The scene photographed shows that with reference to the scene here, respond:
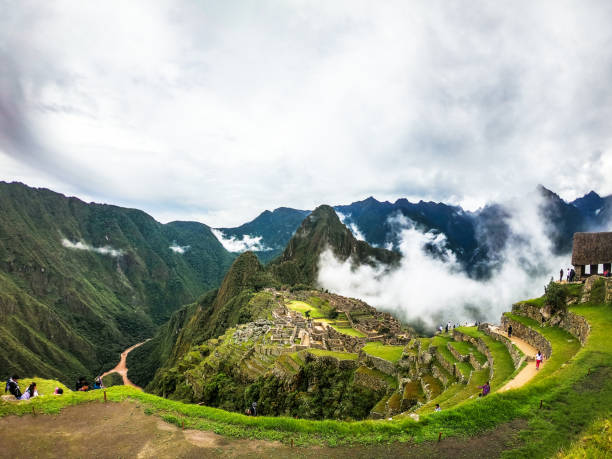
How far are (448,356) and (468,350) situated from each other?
6.50 ft

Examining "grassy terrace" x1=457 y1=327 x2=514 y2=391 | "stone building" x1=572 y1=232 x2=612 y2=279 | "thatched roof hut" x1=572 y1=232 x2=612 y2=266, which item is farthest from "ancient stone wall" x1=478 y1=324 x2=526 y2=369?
"thatched roof hut" x1=572 y1=232 x2=612 y2=266

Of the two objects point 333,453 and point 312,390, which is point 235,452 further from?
point 312,390

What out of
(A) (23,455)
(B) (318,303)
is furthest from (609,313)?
(B) (318,303)

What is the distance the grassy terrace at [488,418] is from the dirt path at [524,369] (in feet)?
4.88

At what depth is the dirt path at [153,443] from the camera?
39.7ft

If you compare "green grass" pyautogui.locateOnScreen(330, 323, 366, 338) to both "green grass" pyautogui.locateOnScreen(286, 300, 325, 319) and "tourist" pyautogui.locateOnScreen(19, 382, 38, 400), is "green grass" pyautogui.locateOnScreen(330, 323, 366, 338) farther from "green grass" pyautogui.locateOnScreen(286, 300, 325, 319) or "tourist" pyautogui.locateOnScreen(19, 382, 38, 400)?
"tourist" pyautogui.locateOnScreen(19, 382, 38, 400)

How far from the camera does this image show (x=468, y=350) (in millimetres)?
29875

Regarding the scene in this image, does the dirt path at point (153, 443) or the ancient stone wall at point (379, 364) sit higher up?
the ancient stone wall at point (379, 364)

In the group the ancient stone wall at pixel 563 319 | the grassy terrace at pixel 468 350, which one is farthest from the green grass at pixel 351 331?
the ancient stone wall at pixel 563 319

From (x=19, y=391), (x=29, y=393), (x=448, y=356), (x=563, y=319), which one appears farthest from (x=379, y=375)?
(x=19, y=391)

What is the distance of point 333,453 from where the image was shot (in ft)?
40.3

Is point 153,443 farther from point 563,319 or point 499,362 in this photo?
point 563,319

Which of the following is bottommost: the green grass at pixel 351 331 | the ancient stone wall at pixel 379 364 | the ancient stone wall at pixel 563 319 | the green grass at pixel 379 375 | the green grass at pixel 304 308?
the green grass at pixel 379 375

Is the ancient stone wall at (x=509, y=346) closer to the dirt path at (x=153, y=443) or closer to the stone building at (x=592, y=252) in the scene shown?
the stone building at (x=592, y=252)
